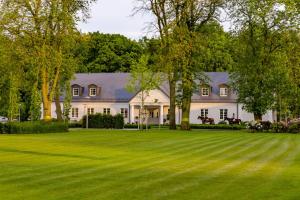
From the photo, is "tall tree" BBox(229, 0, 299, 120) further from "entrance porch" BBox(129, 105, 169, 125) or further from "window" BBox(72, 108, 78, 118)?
"window" BBox(72, 108, 78, 118)

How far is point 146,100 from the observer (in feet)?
250

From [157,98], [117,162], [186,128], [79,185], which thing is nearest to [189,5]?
[186,128]

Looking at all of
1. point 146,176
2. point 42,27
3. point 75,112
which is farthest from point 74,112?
point 146,176

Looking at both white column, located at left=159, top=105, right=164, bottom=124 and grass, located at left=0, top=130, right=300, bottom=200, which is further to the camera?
white column, located at left=159, top=105, right=164, bottom=124

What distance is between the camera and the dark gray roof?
7612 cm

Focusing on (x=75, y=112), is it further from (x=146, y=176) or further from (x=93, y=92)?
(x=146, y=176)

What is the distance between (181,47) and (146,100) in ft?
96.1

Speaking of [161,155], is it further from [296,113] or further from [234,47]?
[296,113]

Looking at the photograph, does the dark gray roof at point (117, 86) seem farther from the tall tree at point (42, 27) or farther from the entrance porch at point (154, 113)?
the tall tree at point (42, 27)

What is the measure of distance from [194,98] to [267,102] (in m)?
21.8

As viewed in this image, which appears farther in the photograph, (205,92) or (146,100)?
(205,92)

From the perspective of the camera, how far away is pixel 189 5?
48.9 m

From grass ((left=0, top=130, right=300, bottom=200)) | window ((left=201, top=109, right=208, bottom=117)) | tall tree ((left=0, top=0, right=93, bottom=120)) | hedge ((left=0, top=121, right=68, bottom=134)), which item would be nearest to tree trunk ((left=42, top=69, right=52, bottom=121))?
tall tree ((left=0, top=0, right=93, bottom=120))

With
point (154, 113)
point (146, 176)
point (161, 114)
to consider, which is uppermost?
point (154, 113)
